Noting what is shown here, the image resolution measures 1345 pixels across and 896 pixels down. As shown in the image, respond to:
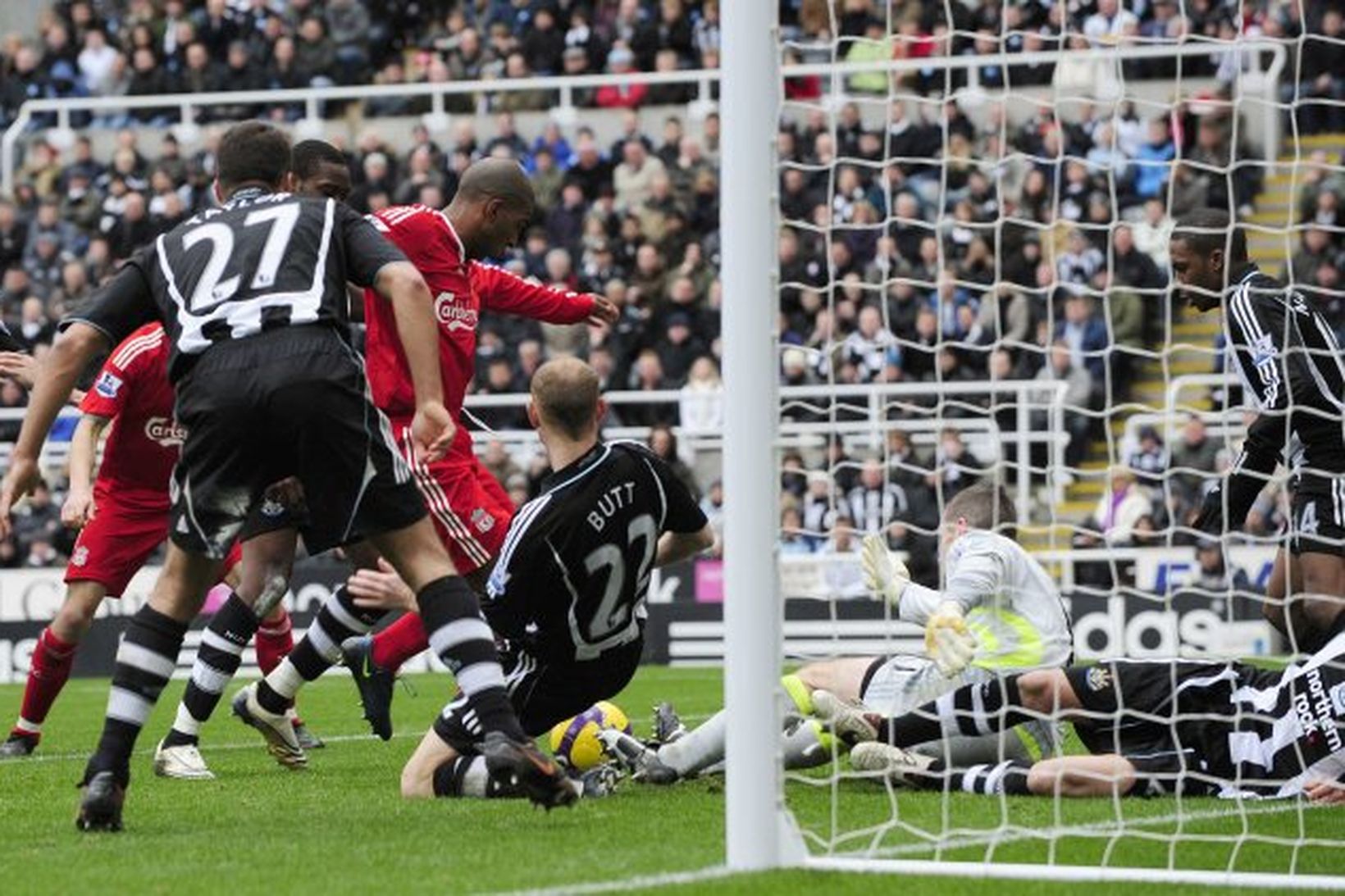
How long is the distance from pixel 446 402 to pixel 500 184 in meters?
0.85

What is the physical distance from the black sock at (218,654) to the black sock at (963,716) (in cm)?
242

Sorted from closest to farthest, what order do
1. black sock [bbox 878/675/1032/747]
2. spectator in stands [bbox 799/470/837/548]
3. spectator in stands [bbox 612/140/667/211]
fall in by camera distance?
black sock [bbox 878/675/1032/747] < spectator in stands [bbox 799/470/837/548] < spectator in stands [bbox 612/140/667/211]

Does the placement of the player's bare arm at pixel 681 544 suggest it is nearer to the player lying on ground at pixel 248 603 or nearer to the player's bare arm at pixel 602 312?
the player lying on ground at pixel 248 603

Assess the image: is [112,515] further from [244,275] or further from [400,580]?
[244,275]

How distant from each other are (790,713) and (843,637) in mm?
8297

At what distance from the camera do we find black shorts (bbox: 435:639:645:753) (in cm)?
759

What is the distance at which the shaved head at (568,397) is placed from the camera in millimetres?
7359

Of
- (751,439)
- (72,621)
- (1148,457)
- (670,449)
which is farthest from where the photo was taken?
(670,449)

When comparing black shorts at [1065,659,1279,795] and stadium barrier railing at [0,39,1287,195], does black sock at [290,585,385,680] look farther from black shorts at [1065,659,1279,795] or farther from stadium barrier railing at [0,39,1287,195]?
stadium barrier railing at [0,39,1287,195]

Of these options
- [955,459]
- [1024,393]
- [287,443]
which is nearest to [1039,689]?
[287,443]

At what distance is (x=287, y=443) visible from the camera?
6.52m

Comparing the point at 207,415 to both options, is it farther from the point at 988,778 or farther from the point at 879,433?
the point at 879,433

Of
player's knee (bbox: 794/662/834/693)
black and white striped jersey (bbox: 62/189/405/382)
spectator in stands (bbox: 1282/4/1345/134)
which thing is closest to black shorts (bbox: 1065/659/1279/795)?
player's knee (bbox: 794/662/834/693)

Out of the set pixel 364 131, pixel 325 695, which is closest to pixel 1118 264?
pixel 325 695
